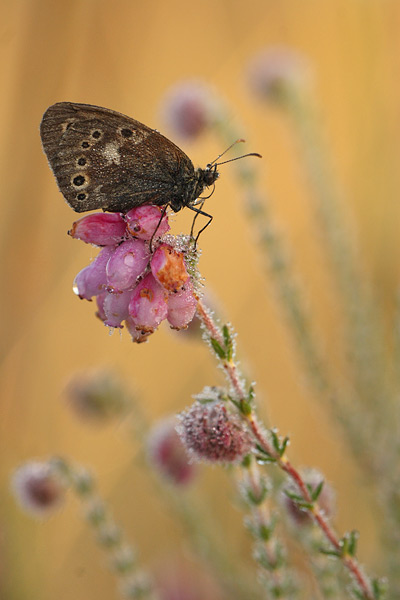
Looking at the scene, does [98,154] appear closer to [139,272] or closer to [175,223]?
[139,272]

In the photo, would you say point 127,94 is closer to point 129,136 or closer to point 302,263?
point 302,263

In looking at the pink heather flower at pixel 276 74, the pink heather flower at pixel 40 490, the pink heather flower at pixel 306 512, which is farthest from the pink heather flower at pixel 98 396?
the pink heather flower at pixel 276 74

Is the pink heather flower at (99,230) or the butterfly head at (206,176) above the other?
the butterfly head at (206,176)

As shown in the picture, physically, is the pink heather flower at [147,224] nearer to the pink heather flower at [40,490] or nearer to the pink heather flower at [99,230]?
the pink heather flower at [99,230]

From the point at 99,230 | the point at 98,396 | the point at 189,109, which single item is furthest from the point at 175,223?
the point at 99,230

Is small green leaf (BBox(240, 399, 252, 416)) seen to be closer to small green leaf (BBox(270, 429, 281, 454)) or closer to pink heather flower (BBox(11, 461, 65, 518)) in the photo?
small green leaf (BBox(270, 429, 281, 454))

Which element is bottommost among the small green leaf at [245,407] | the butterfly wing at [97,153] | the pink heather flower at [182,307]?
the small green leaf at [245,407]
